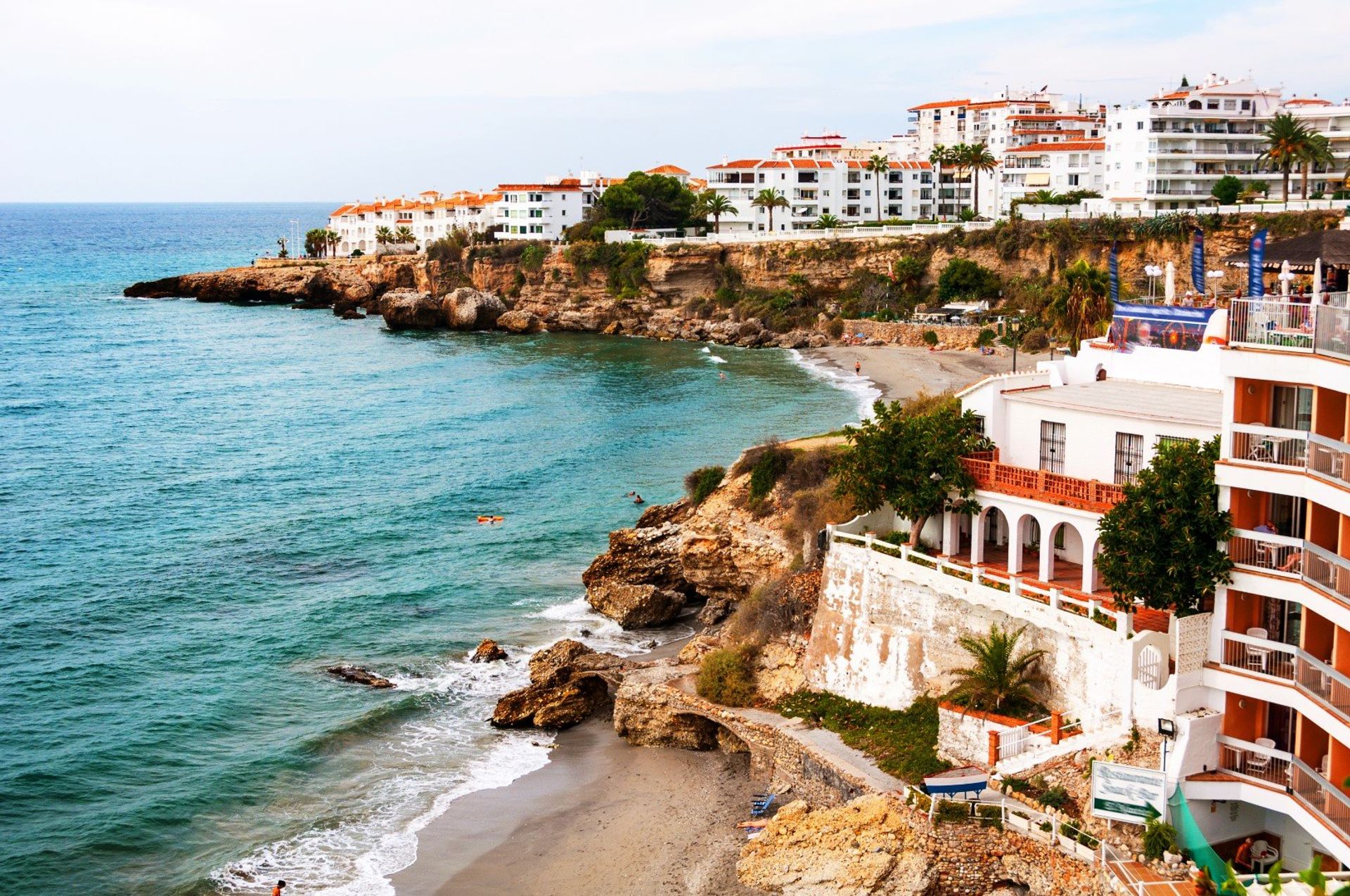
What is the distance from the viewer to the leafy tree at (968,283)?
299 feet

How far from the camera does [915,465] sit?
28031 millimetres

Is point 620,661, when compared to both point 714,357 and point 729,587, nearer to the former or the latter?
point 729,587

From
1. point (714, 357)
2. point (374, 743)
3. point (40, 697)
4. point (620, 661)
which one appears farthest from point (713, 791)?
point (714, 357)

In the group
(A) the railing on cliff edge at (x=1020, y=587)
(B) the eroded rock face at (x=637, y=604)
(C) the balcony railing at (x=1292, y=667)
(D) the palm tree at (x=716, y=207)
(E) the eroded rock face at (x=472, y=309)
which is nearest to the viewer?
(C) the balcony railing at (x=1292, y=667)

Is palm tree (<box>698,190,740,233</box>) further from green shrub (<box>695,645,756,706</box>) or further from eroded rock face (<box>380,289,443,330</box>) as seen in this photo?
green shrub (<box>695,645,756,706</box>)

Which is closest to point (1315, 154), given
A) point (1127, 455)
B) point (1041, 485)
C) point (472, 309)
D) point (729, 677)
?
point (1127, 455)

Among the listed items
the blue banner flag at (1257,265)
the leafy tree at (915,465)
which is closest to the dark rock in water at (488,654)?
the leafy tree at (915,465)

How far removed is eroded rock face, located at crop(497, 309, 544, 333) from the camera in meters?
114

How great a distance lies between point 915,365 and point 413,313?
5398cm

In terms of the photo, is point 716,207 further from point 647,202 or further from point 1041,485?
point 1041,485

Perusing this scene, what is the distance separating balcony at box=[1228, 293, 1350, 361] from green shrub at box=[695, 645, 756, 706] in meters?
13.8

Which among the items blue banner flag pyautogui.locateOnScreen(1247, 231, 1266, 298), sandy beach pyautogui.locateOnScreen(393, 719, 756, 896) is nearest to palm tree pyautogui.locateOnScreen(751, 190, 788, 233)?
sandy beach pyautogui.locateOnScreen(393, 719, 756, 896)

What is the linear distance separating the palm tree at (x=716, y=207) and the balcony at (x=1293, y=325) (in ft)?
333

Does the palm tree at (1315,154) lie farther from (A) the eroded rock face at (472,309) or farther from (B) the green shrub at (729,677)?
(B) the green shrub at (729,677)
